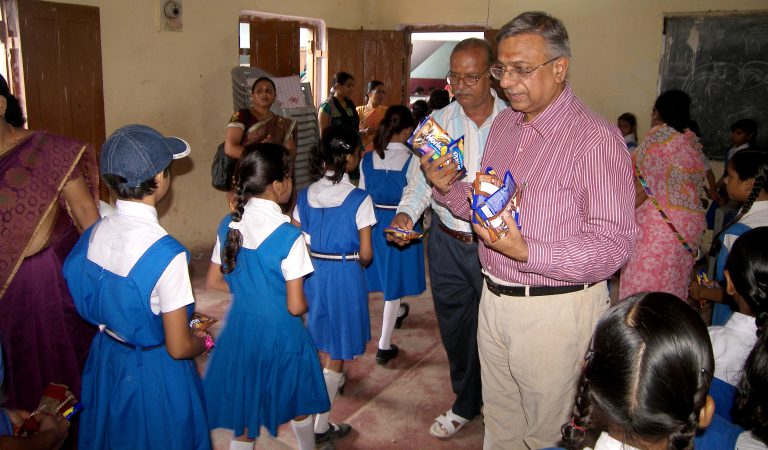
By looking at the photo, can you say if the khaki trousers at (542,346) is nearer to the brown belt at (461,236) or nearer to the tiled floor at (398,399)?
the brown belt at (461,236)

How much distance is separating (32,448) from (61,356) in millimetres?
1036

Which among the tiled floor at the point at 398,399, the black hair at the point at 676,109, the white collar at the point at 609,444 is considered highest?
the black hair at the point at 676,109

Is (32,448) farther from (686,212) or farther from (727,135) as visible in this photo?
(727,135)

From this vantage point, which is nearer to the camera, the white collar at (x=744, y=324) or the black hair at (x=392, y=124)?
the white collar at (x=744, y=324)

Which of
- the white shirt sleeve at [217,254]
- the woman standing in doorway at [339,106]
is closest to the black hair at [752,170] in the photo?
the white shirt sleeve at [217,254]

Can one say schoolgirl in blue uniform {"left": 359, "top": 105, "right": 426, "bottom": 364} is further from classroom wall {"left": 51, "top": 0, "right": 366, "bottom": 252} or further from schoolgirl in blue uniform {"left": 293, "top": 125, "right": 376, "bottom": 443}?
classroom wall {"left": 51, "top": 0, "right": 366, "bottom": 252}

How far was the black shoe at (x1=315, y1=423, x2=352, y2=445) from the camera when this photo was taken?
2.93 metres

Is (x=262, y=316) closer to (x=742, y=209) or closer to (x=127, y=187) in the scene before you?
(x=127, y=187)

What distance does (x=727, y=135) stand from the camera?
6.79m

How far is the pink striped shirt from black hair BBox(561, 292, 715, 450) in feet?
1.79

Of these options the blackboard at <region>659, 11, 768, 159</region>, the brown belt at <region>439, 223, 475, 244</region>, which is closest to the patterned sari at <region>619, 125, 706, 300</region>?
the brown belt at <region>439, 223, 475, 244</region>

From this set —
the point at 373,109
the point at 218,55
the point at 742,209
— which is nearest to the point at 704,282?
the point at 742,209

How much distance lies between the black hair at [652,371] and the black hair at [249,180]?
1.48m

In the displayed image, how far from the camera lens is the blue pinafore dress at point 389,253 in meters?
3.92
